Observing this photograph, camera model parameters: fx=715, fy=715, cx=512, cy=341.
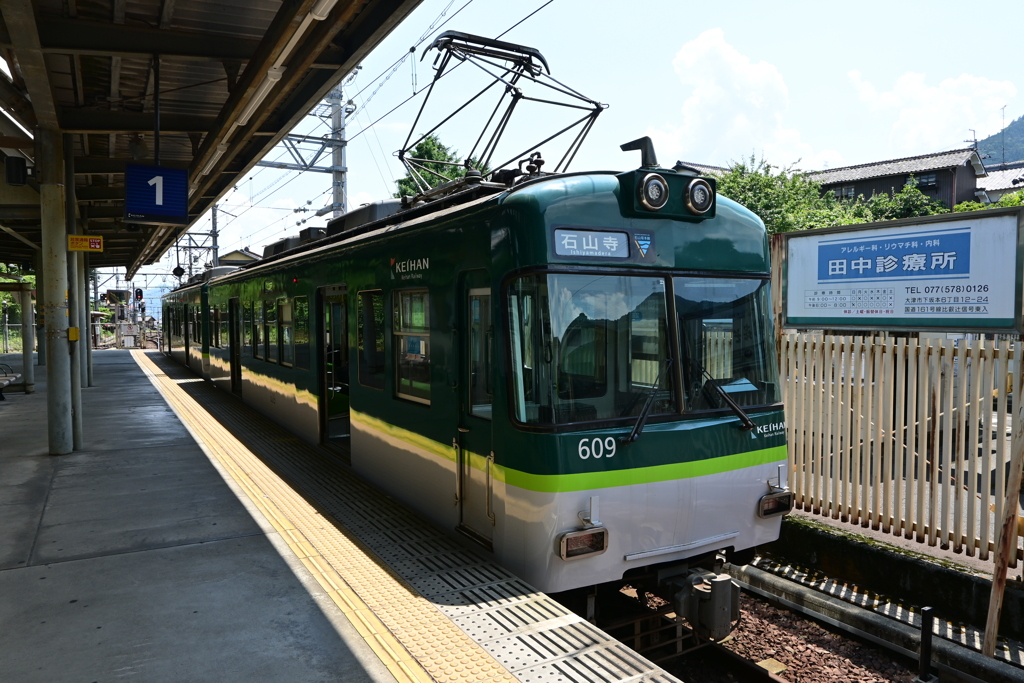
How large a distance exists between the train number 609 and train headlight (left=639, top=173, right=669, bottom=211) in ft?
4.77

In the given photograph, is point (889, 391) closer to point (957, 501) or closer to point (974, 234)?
point (957, 501)

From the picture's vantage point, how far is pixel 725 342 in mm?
4621

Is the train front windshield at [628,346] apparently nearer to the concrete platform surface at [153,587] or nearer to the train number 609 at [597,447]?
the train number 609 at [597,447]

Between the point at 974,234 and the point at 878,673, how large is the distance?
10.5ft

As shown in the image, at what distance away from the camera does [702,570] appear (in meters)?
4.45

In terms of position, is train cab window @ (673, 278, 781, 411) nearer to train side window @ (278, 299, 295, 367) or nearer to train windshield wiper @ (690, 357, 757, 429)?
train windshield wiper @ (690, 357, 757, 429)

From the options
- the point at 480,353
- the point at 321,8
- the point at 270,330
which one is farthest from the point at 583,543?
the point at 270,330

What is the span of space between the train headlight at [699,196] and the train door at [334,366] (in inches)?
164

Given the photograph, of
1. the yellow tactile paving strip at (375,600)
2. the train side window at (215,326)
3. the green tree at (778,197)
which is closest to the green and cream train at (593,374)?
the yellow tactile paving strip at (375,600)

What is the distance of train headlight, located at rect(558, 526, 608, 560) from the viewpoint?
3.93 m

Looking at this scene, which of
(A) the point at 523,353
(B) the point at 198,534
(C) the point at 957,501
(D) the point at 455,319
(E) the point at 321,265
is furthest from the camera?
(E) the point at 321,265

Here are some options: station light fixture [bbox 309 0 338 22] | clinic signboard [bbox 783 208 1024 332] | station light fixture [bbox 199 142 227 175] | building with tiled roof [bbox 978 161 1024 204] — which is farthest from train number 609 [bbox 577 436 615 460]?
building with tiled roof [bbox 978 161 1024 204]

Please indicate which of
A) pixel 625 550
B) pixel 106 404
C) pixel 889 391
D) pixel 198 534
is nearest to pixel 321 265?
pixel 198 534

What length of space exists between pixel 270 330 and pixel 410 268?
5764 millimetres
